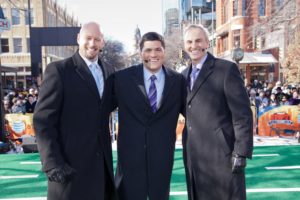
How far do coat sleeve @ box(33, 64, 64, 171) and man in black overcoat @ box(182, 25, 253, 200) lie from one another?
1.23 meters

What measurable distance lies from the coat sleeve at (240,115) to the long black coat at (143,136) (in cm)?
49

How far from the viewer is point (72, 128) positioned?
290 centimetres

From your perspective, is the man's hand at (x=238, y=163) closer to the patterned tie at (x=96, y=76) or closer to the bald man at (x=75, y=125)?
the bald man at (x=75, y=125)

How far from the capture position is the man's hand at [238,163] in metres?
3.03

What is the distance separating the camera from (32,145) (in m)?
8.34

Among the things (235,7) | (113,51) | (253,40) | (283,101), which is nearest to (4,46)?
(235,7)

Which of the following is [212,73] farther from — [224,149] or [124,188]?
[124,188]

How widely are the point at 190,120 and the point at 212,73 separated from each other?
502 mm

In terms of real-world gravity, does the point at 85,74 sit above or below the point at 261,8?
below

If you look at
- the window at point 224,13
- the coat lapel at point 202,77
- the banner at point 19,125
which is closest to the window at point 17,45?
the window at point 224,13

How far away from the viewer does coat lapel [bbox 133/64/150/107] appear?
306cm

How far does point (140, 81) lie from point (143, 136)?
52cm

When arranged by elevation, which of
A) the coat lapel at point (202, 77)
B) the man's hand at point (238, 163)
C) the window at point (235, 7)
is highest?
the window at point (235, 7)

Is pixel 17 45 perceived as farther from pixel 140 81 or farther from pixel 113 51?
→ pixel 140 81
